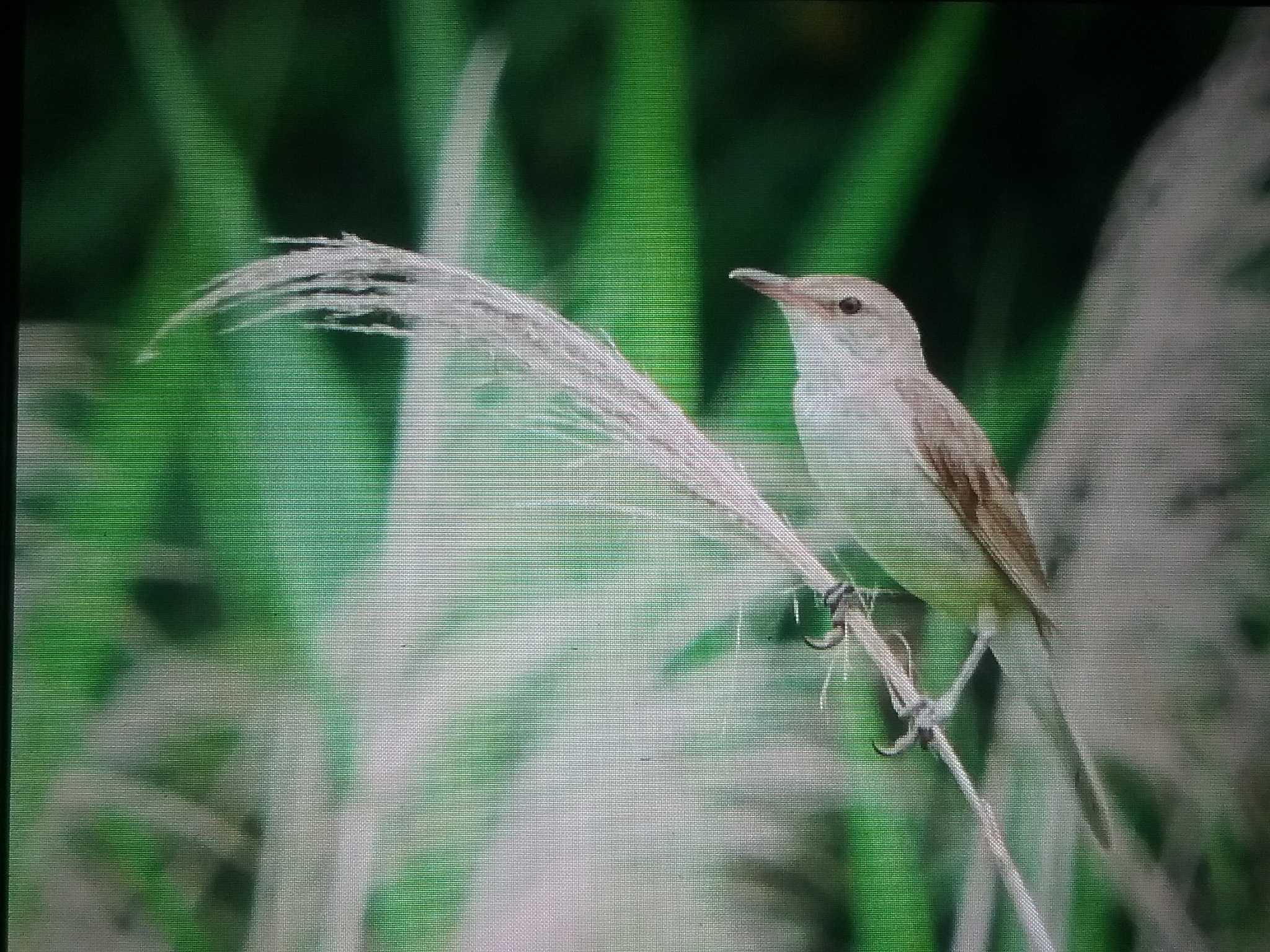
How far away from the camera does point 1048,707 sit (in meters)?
0.81

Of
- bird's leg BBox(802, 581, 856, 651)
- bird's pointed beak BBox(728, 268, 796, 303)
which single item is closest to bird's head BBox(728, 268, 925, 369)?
bird's pointed beak BBox(728, 268, 796, 303)

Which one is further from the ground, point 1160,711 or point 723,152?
point 723,152

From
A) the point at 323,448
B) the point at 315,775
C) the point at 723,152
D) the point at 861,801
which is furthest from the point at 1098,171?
the point at 315,775

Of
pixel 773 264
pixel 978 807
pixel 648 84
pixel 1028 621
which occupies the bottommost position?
pixel 978 807

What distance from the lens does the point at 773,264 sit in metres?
0.82

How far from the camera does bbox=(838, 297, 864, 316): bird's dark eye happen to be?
805 millimetres

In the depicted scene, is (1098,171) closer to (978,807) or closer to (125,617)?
(978,807)

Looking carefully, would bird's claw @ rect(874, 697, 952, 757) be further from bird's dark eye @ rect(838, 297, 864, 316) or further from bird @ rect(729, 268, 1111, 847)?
bird's dark eye @ rect(838, 297, 864, 316)

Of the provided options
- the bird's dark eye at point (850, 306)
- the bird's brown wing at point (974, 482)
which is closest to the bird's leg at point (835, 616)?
the bird's brown wing at point (974, 482)

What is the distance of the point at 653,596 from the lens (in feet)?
2.59

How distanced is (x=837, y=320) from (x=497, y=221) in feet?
0.98

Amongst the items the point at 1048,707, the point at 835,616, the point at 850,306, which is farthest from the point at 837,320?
the point at 1048,707

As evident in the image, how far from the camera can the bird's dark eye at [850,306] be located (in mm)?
805

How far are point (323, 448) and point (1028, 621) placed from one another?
0.61 m
